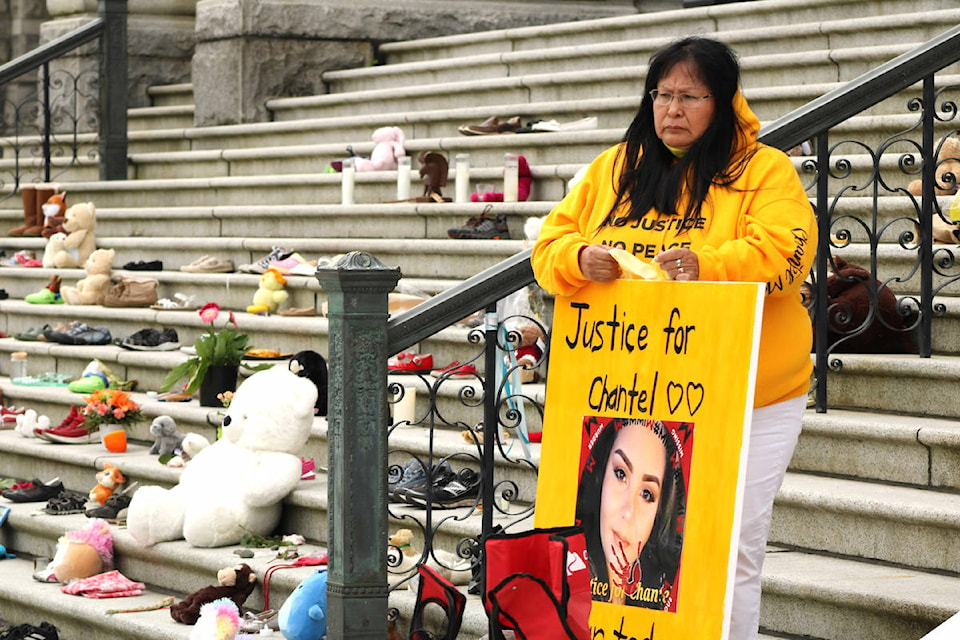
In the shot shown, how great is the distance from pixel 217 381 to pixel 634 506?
13.2 ft

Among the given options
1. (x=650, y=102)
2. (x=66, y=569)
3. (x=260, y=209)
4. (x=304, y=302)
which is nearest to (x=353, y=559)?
(x=650, y=102)

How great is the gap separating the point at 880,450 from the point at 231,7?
771cm

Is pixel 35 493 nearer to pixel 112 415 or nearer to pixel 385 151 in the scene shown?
pixel 112 415

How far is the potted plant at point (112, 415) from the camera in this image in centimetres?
763

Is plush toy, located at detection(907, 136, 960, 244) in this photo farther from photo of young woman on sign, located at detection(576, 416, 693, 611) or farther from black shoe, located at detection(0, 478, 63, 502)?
black shoe, located at detection(0, 478, 63, 502)

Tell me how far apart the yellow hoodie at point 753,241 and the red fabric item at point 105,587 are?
3.04m

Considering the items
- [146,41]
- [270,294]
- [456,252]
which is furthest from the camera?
[146,41]

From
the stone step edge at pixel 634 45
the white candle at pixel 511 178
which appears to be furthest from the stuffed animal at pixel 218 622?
the stone step edge at pixel 634 45

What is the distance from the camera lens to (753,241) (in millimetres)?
3717

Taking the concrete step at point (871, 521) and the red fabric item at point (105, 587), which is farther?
the red fabric item at point (105, 587)

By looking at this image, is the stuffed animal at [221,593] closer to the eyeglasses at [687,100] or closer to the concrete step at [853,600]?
the concrete step at [853,600]

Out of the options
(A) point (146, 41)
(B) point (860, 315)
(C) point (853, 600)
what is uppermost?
(A) point (146, 41)

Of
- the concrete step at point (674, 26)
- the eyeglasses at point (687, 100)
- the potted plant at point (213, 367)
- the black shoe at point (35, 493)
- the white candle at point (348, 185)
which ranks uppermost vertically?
the concrete step at point (674, 26)

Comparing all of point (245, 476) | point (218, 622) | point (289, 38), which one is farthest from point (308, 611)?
point (289, 38)
